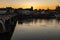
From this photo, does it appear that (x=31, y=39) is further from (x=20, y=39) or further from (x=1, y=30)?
(x=1, y=30)

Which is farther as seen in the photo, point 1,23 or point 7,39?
point 1,23

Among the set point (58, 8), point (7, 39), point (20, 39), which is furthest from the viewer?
point (58, 8)

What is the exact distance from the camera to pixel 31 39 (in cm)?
3231

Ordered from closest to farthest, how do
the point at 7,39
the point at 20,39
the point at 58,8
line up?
the point at 7,39, the point at 20,39, the point at 58,8

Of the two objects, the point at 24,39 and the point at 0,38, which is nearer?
the point at 0,38

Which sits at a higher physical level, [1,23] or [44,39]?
[1,23]

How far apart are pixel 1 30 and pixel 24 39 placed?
3.76 m

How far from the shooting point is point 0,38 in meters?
26.6

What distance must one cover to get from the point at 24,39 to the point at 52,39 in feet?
14.2

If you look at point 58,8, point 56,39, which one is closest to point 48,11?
point 58,8

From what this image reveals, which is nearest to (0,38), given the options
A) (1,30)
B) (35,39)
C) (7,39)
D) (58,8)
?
(7,39)

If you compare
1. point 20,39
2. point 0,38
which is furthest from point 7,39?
point 20,39

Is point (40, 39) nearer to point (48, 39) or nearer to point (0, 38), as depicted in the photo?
point (48, 39)

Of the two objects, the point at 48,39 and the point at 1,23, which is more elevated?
the point at 1,23
